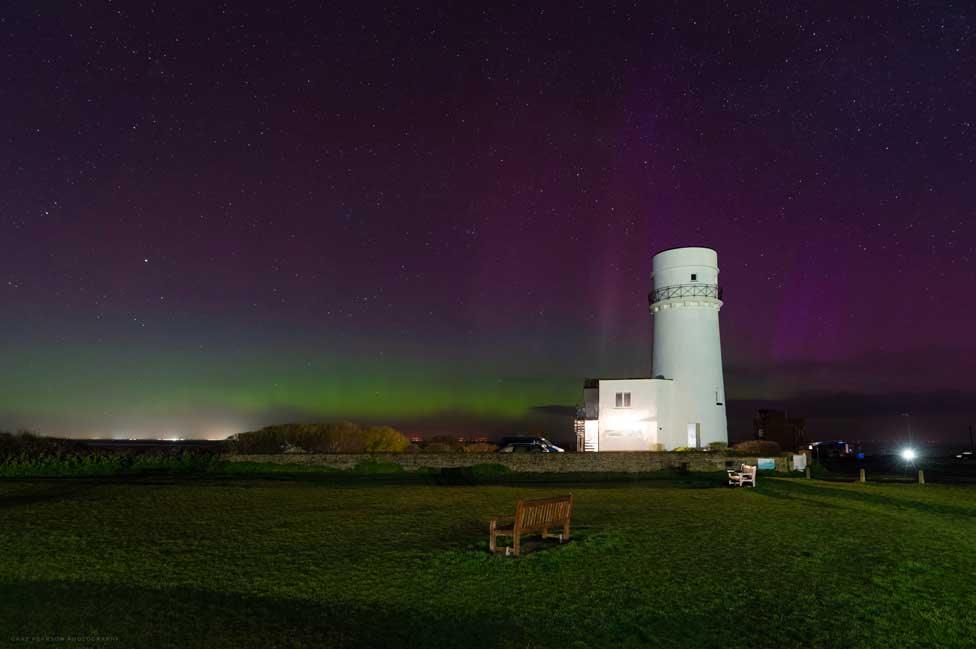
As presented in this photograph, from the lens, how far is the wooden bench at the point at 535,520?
34.8ft

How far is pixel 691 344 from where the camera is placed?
129 ft

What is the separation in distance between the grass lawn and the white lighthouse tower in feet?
70.8

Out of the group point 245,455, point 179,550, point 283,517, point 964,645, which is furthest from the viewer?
point 245,455

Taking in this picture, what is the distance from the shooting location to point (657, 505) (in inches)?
677

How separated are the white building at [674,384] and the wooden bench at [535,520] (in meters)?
26.4

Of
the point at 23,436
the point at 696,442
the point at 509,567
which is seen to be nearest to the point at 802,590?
the point at 509,567

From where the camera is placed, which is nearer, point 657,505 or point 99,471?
point 657,505

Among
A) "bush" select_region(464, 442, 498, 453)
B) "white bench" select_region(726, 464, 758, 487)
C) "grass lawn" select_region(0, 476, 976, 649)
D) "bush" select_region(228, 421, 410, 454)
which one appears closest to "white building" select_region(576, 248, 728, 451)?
"bush" select_region(464, 442, 498, 453)

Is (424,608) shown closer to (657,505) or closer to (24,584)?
(24,584)

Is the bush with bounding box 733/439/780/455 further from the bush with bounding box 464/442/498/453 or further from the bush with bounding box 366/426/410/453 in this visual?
the bush with bounding box 366/426/410/453

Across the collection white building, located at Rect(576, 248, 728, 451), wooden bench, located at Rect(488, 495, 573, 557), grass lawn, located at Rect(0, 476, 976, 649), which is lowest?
grass lawn, located at Rect(0, 476, 976, 649)

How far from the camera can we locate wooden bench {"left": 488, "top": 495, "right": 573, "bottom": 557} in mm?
10609

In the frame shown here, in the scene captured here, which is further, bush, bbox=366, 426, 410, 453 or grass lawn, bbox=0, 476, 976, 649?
bush, bbox=366, 426, 410, 453

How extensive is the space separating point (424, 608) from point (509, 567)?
2.27 meters
